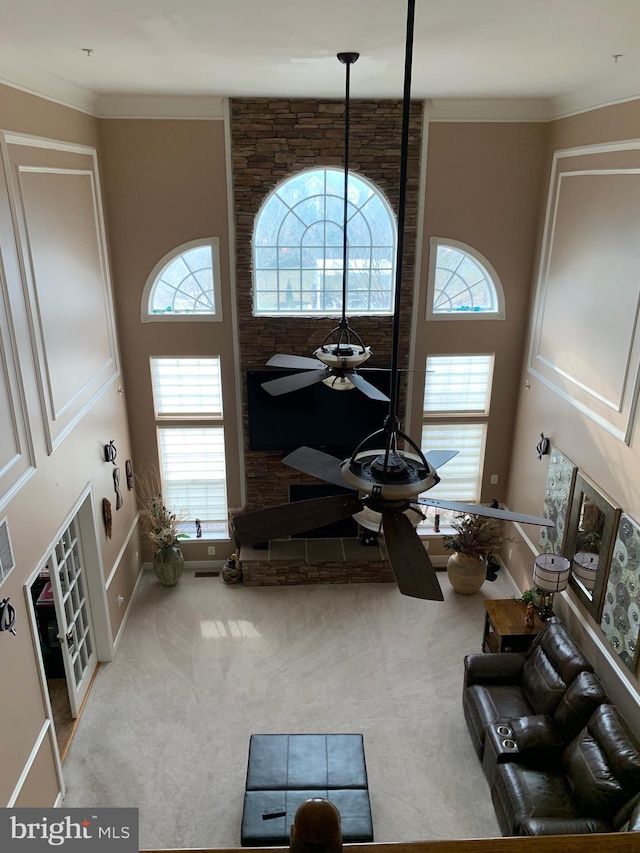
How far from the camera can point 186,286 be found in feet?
23.4

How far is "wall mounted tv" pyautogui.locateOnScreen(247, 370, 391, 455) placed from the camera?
7340 millimetres

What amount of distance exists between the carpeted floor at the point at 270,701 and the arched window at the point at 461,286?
330 cm

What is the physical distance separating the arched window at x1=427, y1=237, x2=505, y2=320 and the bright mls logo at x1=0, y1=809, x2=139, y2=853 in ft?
20.8

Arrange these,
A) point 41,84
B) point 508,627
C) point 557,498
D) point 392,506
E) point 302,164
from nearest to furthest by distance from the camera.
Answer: point 392,506
point 41,84
point 508,627
point 557,498
point 302,164

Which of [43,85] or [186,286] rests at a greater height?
[43,85]

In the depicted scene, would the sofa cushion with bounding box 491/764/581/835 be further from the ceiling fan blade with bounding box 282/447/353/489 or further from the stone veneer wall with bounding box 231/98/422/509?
the stone veneer wall with bounding box 231/98/422/509

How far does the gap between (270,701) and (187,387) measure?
140 inches

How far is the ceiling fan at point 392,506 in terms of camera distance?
237 centimetres

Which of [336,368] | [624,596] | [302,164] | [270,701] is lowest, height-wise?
[270,701]

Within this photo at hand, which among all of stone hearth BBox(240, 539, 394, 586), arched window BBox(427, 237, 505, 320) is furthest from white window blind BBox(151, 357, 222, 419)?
arched window BBox(427, 237, 505, 320)

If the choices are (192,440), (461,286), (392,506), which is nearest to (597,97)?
(461,286)

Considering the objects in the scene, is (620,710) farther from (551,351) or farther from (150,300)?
(150,300)

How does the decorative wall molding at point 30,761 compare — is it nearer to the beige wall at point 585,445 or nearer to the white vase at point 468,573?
the beige wall at point 585,445

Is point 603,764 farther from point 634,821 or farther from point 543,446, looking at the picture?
point 543,446
